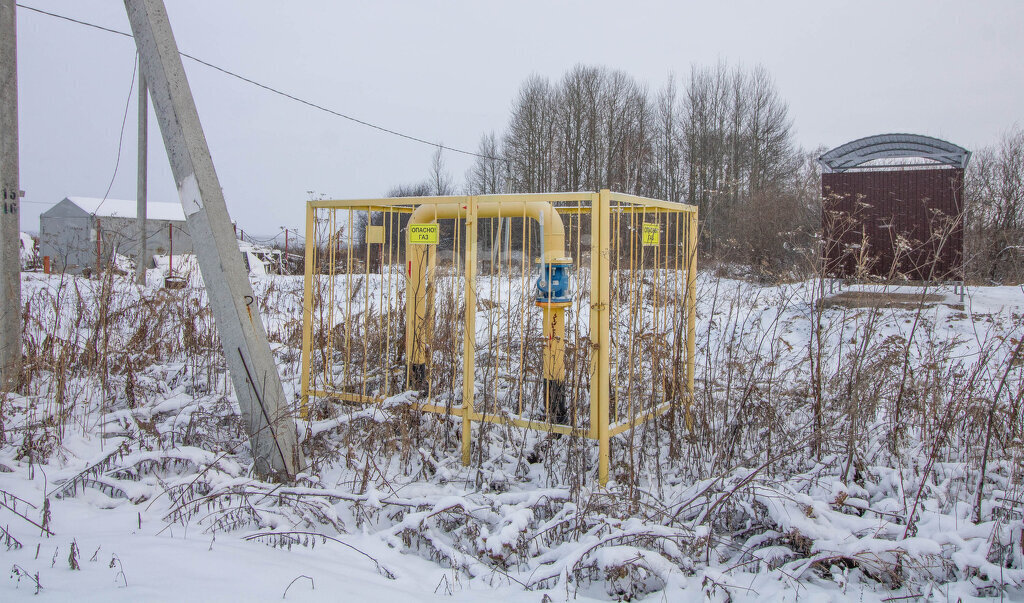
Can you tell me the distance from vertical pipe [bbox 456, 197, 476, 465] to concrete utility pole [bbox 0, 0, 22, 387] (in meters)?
4.27

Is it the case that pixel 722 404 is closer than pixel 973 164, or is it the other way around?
pixel 722 404

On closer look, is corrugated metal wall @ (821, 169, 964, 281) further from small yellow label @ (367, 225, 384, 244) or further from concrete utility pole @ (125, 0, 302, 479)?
concrete utility pole @ (125, 0, 302, 479)

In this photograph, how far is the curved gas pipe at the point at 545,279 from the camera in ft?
14.1

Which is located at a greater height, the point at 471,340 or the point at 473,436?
the point at 471,340

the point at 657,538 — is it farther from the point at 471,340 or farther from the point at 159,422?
the point at 159,422

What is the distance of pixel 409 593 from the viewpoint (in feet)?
8.56

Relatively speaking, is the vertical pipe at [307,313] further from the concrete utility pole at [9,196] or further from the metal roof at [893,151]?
the metal roof at [893,151]

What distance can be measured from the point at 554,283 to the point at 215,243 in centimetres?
228

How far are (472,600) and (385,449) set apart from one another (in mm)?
1867

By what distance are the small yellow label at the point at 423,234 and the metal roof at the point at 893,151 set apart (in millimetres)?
8953

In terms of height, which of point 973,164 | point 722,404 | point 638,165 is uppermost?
point 973,164

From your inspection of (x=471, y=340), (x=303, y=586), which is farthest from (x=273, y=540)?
(x=471, y=340)

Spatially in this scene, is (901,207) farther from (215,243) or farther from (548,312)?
(215,243)

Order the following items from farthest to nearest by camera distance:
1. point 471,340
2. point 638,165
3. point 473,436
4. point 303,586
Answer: point 638,165
point 473,436
point 471,340
point 303,586
